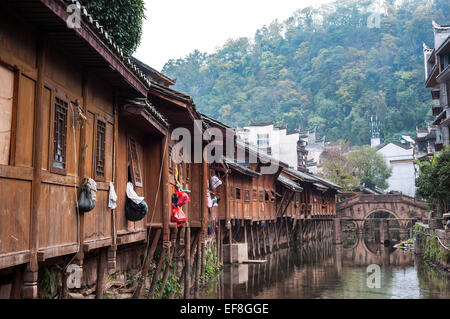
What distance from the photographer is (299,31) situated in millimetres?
135875

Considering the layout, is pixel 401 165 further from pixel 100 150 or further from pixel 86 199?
pixel 86 199

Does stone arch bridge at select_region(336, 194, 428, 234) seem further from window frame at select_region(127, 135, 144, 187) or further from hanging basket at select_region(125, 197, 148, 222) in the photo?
hanging basket at select_region(125, 197, 148, 222)

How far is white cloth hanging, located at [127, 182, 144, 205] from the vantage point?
10041mm

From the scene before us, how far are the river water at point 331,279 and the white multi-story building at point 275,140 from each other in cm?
2613

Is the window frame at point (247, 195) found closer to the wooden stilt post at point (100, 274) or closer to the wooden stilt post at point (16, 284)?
the wooden stilt post at point (100, 274)

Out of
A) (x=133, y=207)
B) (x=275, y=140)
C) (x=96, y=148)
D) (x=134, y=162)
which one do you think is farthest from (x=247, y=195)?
(x=275, y=140)

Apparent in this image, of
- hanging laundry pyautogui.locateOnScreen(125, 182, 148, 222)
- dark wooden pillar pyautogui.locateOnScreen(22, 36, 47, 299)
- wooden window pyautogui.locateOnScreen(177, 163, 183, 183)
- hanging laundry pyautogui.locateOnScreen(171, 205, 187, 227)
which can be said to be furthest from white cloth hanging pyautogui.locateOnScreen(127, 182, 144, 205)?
dark wooden pillar pyautogui.locateOnScreen(22, 36, 47, 299)

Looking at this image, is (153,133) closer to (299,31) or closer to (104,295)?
(104,295)

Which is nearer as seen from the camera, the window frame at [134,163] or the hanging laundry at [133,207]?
the hanging laundry at [133,207]

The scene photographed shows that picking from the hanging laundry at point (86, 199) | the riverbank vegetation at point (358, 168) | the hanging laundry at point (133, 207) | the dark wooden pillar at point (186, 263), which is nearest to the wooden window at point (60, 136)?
the hanging laundry at point (86, 199)

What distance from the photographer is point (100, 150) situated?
867 cm

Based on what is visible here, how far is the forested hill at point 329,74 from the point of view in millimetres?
98812

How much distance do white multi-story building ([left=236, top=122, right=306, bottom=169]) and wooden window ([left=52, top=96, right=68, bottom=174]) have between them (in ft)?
178

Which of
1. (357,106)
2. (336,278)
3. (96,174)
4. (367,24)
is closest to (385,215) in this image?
(357,106)
